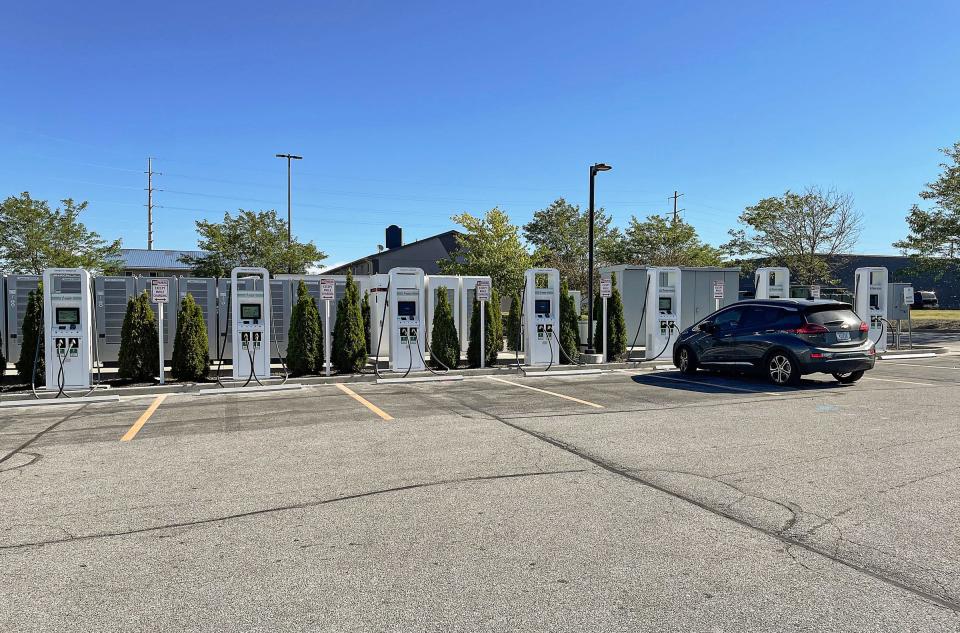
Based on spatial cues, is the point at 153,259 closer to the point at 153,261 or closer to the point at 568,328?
the point at 153,261

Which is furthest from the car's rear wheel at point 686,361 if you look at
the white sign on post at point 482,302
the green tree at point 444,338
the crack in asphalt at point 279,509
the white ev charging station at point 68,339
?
the white ev charging station at point 68,339

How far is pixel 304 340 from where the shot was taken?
13.9m

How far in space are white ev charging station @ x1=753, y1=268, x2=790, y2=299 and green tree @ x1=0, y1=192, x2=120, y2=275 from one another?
87.4ft

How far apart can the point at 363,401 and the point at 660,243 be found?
34458 millimetres

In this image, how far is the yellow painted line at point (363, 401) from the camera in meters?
9.16

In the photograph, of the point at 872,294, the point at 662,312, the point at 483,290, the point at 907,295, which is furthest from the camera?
the point at 907,295

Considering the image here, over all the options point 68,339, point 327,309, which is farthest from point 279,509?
point 68,339

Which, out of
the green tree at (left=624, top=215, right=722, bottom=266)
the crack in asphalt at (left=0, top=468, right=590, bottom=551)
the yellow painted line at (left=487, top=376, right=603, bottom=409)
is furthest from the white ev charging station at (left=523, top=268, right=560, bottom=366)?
the green tree at (left=624, top=215, right=722, bottom=266)

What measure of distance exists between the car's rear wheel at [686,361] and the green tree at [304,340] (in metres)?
7.59

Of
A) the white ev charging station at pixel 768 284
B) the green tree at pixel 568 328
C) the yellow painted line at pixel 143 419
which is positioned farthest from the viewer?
the white ev charging station at pixel 768 284

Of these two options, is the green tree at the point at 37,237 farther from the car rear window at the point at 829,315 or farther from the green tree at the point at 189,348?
the car rear window at the point at 829,315

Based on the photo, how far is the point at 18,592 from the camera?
3547 millimetres

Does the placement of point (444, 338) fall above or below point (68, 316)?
below

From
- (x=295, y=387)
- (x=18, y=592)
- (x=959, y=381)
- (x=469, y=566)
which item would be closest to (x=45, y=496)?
(x=18, y=592)
